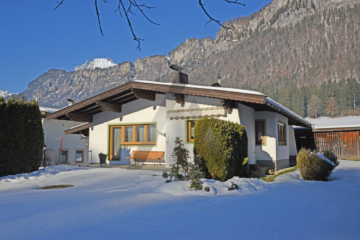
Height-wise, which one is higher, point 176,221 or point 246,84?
point 246,84

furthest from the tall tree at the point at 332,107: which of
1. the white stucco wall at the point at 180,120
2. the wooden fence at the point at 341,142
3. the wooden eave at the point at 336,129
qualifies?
the white stucco wall at the point at 180,120

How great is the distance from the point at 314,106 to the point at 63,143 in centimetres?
8531

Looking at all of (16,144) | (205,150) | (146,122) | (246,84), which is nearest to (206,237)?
(205,150)

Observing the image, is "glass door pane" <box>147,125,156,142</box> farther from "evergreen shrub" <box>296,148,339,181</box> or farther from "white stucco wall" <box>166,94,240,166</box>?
"evergreen shrub" <box>296,148,339,181</box>

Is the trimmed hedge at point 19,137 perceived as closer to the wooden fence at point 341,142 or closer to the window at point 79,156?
the window at point 79,156

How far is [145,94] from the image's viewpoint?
12.3 m

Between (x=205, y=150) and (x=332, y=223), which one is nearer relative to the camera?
(x=332, y=223)

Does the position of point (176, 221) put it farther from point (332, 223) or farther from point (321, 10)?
point (321, 10)

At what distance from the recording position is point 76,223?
3664mm

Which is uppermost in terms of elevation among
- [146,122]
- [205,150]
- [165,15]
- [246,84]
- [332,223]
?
[246,84]

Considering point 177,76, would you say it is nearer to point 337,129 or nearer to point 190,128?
point 190,128

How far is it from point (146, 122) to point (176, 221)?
Result: 9076mm

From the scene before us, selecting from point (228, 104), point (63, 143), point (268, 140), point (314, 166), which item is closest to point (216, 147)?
point (228, 104)

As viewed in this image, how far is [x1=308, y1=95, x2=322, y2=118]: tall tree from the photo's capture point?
292 feet
